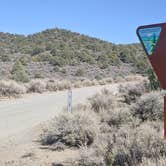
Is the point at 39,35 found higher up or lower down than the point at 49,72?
higher up

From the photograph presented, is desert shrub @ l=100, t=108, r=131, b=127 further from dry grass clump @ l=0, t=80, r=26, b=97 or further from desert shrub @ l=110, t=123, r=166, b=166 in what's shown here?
dry grass clump @ l=0, t=80, r=26, b=97

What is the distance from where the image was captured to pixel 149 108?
13.3 m

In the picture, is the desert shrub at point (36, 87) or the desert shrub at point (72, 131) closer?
the desert shrub at point (72, 131)

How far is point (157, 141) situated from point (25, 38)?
86725 mm

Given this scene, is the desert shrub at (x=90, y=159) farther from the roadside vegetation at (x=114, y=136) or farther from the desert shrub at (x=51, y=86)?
the desert shrub at (x=51, y=86)

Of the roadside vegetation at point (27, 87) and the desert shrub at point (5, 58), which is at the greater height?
the desert shrub at point (5, 58)

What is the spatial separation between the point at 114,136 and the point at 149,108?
178 inches

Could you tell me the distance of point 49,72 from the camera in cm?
5928

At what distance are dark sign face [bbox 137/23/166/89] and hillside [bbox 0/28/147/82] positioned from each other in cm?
3770

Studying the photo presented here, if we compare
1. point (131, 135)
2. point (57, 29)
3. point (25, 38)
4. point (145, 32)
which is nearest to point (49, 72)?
point (25, 38)

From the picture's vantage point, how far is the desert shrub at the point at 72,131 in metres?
10.6

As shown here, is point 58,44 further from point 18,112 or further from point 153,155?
point 153,155

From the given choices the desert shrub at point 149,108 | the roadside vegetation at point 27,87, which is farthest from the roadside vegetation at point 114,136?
the roadside vegetation at point 27,87

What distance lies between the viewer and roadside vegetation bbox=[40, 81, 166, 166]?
7809mm
